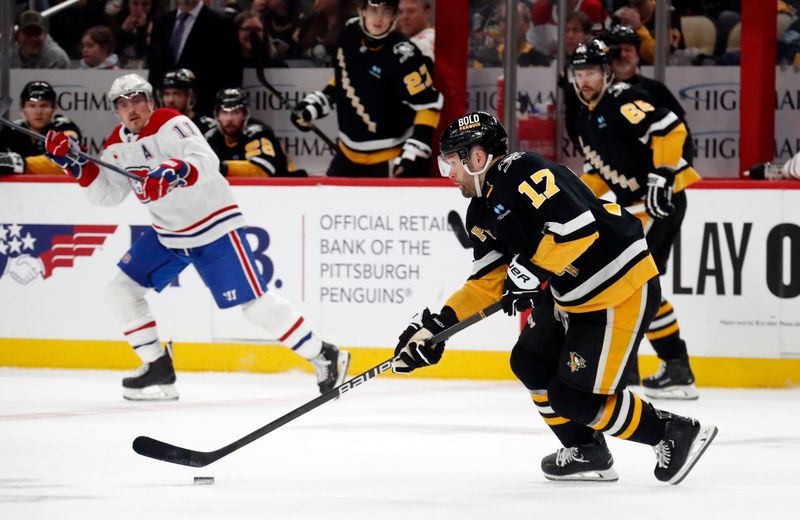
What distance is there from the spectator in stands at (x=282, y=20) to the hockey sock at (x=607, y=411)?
3614 millimetres

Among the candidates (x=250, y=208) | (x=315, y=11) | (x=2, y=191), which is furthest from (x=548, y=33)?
(x=2, y=191)

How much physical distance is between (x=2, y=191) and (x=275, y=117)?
1390 mm

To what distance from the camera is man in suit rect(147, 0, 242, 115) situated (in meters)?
6.77

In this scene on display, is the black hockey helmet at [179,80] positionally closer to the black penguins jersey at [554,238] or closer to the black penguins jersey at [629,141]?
the black penguins jersey at [629,141]

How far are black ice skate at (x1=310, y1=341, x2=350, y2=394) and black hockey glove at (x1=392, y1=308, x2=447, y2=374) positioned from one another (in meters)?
1.88

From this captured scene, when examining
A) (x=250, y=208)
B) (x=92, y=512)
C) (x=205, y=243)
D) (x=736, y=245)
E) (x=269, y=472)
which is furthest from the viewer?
(x=250, y=208)

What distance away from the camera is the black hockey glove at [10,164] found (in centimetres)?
655

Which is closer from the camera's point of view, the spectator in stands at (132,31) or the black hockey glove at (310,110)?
the black hockey glove at (310,110)

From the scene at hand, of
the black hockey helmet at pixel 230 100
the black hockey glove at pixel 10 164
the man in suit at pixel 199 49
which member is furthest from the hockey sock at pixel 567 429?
the black hockey glove at pixel 10 164

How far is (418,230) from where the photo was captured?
6.23 meters

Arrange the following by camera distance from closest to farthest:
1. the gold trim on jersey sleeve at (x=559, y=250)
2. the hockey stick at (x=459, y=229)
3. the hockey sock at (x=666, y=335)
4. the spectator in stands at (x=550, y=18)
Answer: the gold trim on jersey sleeve at (x=559, y=250) < the hockey sock at (x=666, y=335) < the hockey stick at (x=459, y=229) < the spectator in stands at (x=550, y=18)

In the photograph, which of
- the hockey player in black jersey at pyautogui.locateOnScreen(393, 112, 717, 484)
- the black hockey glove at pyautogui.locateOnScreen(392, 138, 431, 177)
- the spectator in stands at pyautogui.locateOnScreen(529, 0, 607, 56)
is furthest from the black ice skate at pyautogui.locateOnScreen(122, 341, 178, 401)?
the spectator in stands at pyautogui.locateOnScreen(529, 0, 607, 56)

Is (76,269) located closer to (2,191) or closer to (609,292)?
(2,191)

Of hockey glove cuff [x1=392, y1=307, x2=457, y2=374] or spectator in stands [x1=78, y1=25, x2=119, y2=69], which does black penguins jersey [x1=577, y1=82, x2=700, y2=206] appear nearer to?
hockey glove cuff [x1=392, y1=307, x2=457, y2=374]
